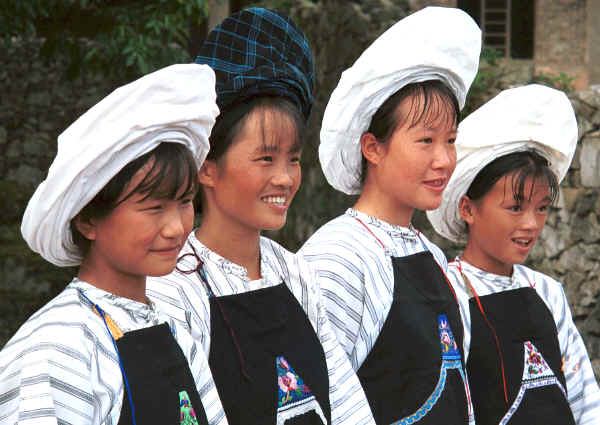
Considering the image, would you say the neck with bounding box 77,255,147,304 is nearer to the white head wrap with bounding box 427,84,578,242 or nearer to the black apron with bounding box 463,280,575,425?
the black apron with bounding box 463,280,575,425

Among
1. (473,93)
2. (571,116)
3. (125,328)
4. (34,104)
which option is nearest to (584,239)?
(473,93)

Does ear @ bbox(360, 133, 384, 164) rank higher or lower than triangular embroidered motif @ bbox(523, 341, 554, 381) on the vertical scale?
higher

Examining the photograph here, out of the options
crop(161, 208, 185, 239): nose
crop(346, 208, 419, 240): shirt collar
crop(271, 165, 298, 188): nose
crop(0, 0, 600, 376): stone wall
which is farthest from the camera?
crop(0, 0, 600, 376): stone wall

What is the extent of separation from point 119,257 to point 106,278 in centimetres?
7

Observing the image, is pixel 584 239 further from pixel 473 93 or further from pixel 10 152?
pixel 10 152

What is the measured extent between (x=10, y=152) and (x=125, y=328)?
1091 centimetres

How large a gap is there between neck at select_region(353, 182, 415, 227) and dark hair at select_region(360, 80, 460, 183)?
0.57ft

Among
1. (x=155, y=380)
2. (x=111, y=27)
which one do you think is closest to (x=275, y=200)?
(x=155, y=380)

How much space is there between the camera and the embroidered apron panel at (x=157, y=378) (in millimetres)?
1810

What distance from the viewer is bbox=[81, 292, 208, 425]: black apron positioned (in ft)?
5.91

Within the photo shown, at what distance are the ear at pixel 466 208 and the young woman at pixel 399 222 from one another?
1.17 ft

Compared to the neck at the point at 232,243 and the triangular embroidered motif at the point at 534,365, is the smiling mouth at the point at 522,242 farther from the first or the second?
the neck at the point at 232,243

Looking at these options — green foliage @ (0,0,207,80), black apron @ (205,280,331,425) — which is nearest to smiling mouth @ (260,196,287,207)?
black apron @ (205,280,331,425)

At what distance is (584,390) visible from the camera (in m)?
2.98
